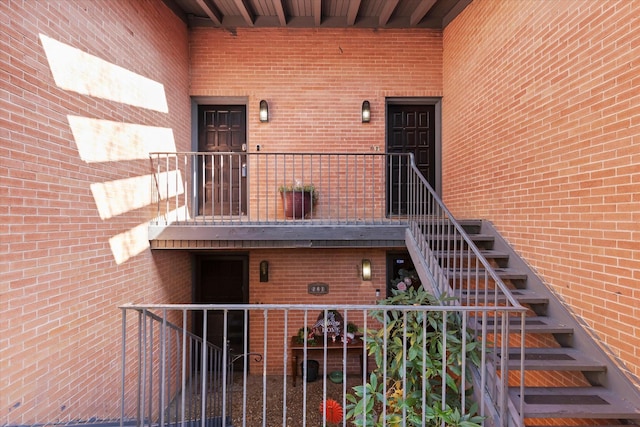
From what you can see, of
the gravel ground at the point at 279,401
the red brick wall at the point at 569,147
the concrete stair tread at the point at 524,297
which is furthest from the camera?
the gravel ground at the point at 279,401

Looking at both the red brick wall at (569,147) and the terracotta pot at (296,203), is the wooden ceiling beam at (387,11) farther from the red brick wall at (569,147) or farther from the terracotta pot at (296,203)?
the terracotta pot at (296,203)

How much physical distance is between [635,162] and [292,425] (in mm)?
4324

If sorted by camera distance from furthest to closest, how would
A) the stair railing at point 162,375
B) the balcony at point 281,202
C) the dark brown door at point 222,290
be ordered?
the dark brown door at point 222,290 → the balcony at point 281,202 → the stair railing at point 162,375

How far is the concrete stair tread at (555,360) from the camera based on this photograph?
227 centimetres

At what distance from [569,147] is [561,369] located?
172cm

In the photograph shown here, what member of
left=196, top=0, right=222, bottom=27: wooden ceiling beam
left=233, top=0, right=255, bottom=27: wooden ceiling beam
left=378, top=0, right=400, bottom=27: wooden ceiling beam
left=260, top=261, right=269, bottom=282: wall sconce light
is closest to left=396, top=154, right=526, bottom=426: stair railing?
left=260, top=261, right=269, bottom=282: wall sconce light

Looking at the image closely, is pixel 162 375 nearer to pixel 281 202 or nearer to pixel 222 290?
pixel 281 202

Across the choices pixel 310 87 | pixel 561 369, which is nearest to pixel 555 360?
pixel 561 369

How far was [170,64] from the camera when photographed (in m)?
4.54

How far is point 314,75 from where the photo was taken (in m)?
5.12

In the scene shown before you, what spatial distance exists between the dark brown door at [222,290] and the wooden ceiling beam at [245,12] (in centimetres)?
367

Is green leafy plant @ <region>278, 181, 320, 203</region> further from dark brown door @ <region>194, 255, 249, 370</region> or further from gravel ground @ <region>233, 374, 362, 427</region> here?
gravel ground @ <region>233, 374, 362, 427</region>

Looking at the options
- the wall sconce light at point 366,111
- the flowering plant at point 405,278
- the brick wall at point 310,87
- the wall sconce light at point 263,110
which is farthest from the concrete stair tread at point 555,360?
the wall sconce light at point 263,110

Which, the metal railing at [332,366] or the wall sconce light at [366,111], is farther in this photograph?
the wall sconce light at [366,111]
